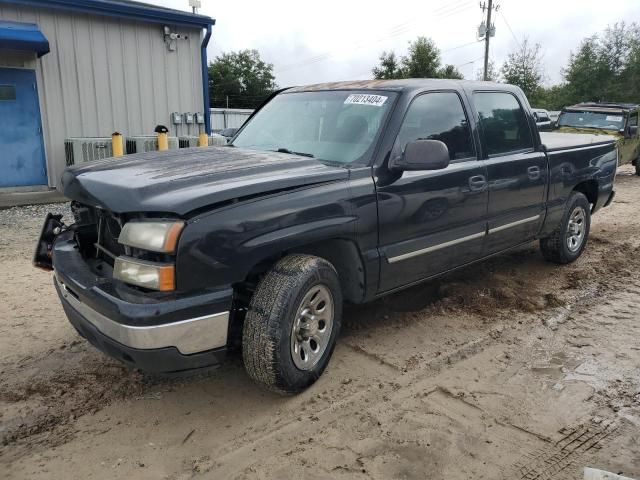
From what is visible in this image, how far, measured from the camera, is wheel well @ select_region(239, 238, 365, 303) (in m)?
3.34

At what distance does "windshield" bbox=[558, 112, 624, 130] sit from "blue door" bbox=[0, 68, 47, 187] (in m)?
12.2

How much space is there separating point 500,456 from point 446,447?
26 cm

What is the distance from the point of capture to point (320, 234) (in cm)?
314

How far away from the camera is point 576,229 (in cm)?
600

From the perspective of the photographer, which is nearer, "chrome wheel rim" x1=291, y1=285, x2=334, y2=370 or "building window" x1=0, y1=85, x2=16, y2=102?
"chrome wheel rim" x1=291, y1=285, x2=334, y2=370

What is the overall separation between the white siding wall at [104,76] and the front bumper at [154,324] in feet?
29.5

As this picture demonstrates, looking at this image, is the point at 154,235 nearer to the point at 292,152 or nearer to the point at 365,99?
the point at 292,152

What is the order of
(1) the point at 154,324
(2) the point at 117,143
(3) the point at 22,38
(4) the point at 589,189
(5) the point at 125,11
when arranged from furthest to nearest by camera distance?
1. (5) the point at 125,11
2. (2) the point at 117,143
3. (3) the point at 22,38
4. (4) the point at 589,189
5. (1) the point at 154,324

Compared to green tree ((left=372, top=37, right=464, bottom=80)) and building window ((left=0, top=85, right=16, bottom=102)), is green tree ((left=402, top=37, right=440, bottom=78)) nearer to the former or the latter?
green tree ((left=372, top=37, right=464, bottom=80))

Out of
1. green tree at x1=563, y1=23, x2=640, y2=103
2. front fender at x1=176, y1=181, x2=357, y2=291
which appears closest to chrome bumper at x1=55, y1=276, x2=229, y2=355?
front fender at x1=176, y1=181, x2=357, y2=291

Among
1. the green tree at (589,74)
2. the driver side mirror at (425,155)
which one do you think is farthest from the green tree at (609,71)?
the driver side mirror at (425,155)

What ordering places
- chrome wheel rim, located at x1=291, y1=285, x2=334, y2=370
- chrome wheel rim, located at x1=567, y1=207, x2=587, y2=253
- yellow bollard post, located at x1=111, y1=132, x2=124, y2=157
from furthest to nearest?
yellow bollard post, located at x1=111, y1=132, x2=124, y2=157, chrome wheel rim, located at x1=567, y1=207, x2=587, y2=253, chrome wheel rim, located at x1=291, y1=285, x2=334, y2=370

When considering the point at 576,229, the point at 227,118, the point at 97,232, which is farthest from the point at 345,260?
the point at 227,118

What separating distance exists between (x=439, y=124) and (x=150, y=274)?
247 centimetres
